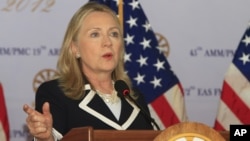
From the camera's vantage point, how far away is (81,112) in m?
2.95

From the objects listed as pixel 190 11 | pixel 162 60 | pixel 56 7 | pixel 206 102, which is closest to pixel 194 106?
pixel 206 102

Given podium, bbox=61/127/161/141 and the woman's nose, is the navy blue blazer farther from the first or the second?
podium, bbox=61/127/161/141

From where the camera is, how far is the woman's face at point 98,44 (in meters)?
3.13

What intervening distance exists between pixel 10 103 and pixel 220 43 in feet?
4.74

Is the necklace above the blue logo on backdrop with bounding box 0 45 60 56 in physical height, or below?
below

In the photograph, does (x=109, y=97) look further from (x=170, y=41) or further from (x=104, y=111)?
(x=170, y=41)

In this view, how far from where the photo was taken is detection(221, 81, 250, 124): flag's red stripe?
425cm

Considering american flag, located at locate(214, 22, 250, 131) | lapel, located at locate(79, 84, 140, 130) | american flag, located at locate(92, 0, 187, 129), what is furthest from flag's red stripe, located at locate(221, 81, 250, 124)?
lapel, located at locate(79, 84, 140, 130)

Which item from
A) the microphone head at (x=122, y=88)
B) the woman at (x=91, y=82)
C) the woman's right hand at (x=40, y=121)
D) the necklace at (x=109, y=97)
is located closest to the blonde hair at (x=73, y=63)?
the woman at (x=91, y=82)

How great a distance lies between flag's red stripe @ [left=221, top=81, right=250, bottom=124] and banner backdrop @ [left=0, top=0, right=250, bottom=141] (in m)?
0.06

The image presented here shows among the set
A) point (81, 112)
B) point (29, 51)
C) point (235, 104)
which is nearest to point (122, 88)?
point (81, 112)

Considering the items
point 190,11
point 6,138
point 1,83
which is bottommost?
point 6,138

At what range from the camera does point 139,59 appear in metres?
4.19

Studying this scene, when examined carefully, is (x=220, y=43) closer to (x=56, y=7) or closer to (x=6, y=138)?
(x=56, y=7)
